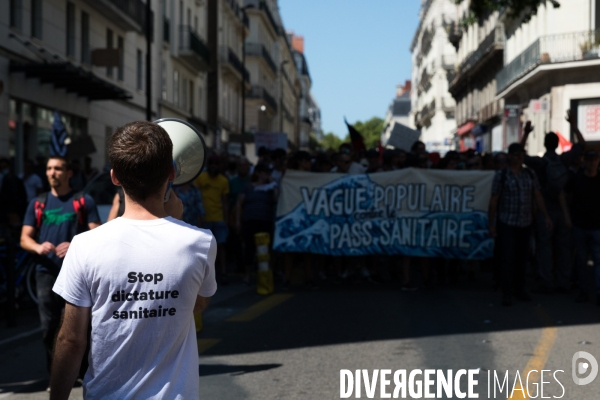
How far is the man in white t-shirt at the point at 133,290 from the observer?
3.11 m

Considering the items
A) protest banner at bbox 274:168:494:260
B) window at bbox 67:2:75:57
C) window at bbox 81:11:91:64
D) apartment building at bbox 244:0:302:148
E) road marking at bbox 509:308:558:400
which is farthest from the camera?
apartment building at bbox 244:0:302:148

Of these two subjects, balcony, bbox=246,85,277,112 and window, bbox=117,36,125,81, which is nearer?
window, bbox=117,36,125,81

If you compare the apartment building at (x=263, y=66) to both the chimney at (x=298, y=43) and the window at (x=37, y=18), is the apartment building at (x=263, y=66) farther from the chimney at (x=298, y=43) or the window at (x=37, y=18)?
the chimney at (x=298, y=43)

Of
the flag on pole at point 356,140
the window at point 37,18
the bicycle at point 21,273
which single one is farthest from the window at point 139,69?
the bicycle at point 21,273

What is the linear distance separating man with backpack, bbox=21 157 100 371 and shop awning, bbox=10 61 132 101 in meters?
16.7

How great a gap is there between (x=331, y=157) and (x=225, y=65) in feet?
141

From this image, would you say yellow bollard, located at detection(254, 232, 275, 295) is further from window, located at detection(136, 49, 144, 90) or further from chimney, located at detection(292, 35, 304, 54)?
chimney, located at detection(292, 35, 304, 54)

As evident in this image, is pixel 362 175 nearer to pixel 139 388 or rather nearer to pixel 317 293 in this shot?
pixel 317 293

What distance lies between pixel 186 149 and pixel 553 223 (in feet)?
30.0

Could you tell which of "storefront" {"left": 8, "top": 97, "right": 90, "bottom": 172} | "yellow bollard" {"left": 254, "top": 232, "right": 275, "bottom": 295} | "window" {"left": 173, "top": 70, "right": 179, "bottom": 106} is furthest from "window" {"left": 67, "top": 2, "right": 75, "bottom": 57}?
"yellow bollard" {"left": 254, "top": 232, "right": 275, "bottom": 295}

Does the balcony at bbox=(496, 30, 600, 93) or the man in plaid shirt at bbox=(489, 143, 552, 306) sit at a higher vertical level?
the balcony at bbox=(496, 30, 600, 93)

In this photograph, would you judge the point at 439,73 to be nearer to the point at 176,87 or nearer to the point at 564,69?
the point at 176,87

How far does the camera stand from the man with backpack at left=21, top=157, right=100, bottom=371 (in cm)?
700

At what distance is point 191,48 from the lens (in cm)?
4447
